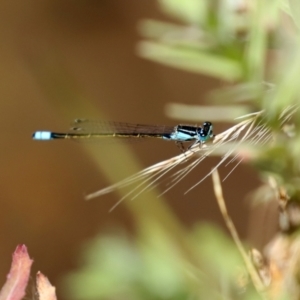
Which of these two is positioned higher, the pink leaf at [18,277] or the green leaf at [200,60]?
the green leaf at [200,60]

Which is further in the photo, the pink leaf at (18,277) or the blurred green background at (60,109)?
the blurred green background at (60,109)

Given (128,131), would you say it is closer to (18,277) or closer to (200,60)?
(200,60)

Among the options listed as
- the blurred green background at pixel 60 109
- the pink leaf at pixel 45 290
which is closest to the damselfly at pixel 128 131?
the pink leaf at pixel 45 290

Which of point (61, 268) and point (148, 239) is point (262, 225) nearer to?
point (148, 239)

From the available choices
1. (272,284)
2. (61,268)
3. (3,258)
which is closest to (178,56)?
(272,284)

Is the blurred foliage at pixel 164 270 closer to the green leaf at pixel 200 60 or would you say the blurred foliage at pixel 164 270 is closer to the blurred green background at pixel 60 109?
the green leaf at pixel 200 60

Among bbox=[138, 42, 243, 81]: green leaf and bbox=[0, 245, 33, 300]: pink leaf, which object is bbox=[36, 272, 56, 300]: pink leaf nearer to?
bbox=[0, 245, 33, 300]: pink leaf

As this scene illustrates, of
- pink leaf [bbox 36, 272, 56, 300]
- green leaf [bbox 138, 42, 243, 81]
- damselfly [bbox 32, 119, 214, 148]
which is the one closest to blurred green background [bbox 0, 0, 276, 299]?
damselfly [bbox 32, 119, 214, 148]
